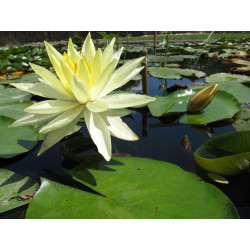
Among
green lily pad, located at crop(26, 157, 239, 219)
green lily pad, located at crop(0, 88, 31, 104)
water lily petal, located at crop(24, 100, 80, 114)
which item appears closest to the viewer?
green lily pad, located at crop(26, 157, 239, 219)

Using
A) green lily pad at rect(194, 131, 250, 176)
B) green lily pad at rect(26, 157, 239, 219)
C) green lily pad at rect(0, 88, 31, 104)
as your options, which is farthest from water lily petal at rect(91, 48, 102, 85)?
green lily pad at rect(0, 88, 31, 104)

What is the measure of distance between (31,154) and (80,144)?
0.26m

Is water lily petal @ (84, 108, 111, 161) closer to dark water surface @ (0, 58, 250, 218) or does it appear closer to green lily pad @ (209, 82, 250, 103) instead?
dark water surface @ (0, 58, 250, 218)

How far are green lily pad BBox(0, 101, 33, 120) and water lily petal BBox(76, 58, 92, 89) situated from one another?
2.54 ft

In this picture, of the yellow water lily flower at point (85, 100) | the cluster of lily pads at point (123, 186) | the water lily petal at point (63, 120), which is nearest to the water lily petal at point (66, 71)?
the yellow water lily flower at point (85, 100)

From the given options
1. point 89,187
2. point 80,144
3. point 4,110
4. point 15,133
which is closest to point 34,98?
point 4,110

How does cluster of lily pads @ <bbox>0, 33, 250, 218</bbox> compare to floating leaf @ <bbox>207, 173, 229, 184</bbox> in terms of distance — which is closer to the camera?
cluster of lily pads @ <bbox>0, 33, 250, 218</bbox>

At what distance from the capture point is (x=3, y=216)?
72cm

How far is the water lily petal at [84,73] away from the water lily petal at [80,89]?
0.18ft

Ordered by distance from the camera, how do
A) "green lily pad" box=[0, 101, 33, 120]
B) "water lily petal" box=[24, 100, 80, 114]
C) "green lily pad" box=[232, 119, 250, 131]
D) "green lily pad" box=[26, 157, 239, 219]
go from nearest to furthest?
"green lily pad" box=[26, 157, 239, 219] < "water lily petal" box=[24, 100, 80, 114] < "green lily pad" box=[232, 119, 250, 131] < "green lily pad" box=[0, 101, 33, 120]

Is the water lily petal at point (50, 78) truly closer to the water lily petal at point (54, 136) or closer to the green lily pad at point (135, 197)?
the water lily petal at point (54, 136)

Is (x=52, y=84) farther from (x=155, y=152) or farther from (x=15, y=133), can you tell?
(x=155, y=152)

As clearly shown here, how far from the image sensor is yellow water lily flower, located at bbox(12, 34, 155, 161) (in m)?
0.77

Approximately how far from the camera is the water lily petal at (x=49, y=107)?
76 cm
